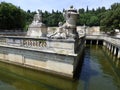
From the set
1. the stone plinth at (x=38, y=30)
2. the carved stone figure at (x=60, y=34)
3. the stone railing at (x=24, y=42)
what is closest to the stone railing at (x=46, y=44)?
the stone railing at (x=24, y=42)

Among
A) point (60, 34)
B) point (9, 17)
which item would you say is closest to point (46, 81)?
point (60, 34)

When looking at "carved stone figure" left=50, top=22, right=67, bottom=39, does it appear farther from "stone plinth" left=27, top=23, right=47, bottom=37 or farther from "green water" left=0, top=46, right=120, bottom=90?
"stone plinth" left=27, top=23, right=47, bottom=37

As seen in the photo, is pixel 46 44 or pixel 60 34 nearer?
pixel 60 34

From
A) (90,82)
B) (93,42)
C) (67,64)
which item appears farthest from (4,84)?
(93,42)

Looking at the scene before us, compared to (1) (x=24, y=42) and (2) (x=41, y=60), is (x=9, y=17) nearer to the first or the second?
(1) (x=24, y=42)

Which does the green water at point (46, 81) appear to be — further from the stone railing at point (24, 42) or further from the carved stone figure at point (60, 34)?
the carved stone figure at point (60, 34)

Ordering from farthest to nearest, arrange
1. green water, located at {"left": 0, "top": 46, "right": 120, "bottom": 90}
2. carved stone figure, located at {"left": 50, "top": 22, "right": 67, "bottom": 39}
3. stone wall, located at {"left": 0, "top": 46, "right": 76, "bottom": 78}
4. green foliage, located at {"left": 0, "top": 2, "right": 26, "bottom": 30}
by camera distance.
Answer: green foliage, located at {"left": 0, "top": 2, "right": 26, "bottom": 30}
carved stone figure, located at {"left": 50, "top": 22, "right": 67, "bottom": 39}
stone wall, located at {"left": 0, "top": 46, "right": 76, "bottom": 78}
green water, located at {"left": 0, "top": 46, "right": 120, "bottom": 90}

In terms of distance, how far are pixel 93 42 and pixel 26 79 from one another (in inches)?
1217

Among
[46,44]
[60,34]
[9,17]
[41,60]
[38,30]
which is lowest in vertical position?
[41,60]

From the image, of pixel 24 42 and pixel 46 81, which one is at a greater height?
pixel 24 42

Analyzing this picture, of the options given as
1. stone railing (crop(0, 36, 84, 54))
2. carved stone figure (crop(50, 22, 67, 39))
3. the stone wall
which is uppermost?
carved stone figure (crop(50, 22, 67, 39))

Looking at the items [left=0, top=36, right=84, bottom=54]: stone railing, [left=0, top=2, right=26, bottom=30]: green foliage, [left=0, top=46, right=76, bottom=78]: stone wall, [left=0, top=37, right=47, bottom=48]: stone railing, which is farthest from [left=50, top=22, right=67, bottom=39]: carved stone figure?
[left=0, top=2, right=26, bottom=30]: green foliage

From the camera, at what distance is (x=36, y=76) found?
8742mm

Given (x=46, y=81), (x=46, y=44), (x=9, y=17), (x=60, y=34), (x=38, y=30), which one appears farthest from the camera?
(x=9, y=17)
